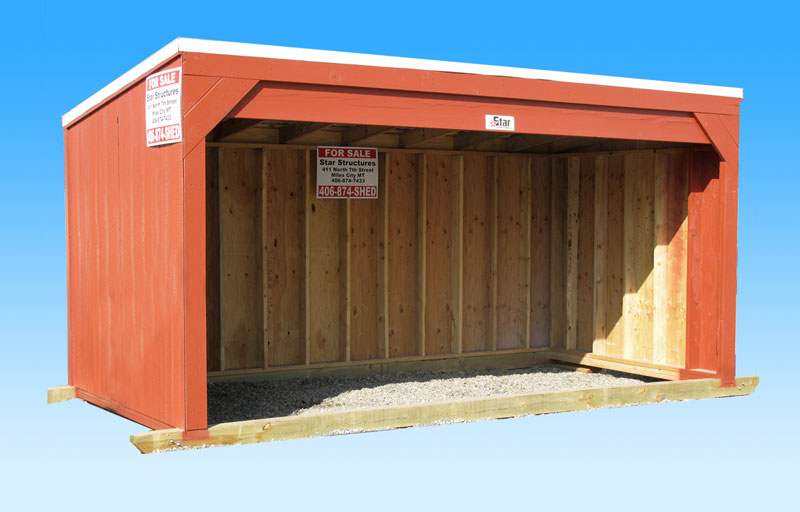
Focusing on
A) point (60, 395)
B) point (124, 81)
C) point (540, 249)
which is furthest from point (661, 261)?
point (60, 395)

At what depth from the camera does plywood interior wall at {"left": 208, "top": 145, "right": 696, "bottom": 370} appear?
9562 mm

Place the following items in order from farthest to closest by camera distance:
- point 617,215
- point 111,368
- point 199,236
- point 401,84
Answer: point 617,215 < point 111,368 < point 401,84 < point 199,236

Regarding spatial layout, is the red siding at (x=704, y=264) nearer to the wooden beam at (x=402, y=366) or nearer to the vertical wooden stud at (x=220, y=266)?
the wooden beam at (x=402, y=366)

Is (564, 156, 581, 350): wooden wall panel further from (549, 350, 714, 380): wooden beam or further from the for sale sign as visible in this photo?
the for sale sign

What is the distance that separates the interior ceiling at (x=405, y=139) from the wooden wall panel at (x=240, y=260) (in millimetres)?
289

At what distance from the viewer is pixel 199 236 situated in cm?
674

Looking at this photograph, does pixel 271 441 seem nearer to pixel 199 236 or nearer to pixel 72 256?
pixel 199 236

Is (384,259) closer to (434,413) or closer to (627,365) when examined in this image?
(434,413)

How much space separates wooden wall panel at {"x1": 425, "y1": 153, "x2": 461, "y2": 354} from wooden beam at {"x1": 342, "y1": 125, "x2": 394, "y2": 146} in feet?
3.85

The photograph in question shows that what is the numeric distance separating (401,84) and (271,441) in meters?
3.07

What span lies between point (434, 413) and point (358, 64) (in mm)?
2984

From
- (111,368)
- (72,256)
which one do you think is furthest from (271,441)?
(72,256)

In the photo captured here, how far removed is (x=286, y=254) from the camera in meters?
9.78

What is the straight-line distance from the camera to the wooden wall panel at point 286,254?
31.7 ft
